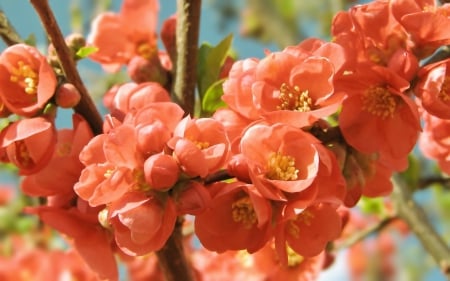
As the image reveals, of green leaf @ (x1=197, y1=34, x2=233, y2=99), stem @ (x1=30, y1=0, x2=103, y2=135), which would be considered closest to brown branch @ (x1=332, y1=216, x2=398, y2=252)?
green leaf @ (x1=197, y1=34, x2=233, y2=99)

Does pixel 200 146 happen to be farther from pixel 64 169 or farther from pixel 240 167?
pixel 64 169

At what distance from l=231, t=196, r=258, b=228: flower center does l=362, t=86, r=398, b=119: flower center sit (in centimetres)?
24

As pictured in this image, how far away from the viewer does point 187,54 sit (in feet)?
4.59

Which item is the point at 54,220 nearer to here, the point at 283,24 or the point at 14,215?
the point at 14,215

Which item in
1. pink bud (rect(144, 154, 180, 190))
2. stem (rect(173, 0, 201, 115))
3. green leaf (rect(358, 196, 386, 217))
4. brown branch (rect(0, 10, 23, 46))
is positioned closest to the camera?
pink bud (rect(144, 154, 180, 190))

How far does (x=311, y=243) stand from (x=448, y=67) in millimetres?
334

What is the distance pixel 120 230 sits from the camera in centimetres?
106

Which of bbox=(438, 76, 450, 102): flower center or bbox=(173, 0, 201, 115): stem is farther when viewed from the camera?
bbox=(173, 0, 201, 115): stem

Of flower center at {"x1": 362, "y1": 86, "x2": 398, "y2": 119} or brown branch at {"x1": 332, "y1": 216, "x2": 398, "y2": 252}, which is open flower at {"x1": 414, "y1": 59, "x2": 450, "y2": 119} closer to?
flower center at {"x1": 362, "y1": 86, "x2": 398, "y2": 119}

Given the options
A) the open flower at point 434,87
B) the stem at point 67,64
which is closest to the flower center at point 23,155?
the stem at point 67,64

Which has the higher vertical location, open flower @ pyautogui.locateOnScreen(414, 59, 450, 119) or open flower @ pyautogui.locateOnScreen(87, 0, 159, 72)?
open flower @ pyautogui.locateOnScreen(414, 59, 450, 119)

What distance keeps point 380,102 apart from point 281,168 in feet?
0.73

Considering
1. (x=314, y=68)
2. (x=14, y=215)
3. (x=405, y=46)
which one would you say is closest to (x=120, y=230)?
(x=314, y=68)

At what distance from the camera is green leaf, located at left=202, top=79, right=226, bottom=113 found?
133 centimetres
